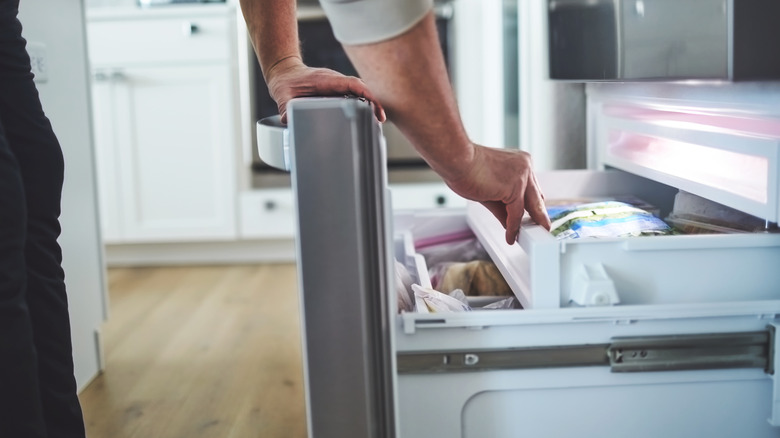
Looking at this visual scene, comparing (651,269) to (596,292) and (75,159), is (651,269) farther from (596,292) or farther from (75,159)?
(75,159)

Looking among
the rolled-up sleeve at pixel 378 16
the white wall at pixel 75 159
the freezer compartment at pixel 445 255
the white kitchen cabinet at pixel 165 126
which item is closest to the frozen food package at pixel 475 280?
the freezer compartment at pixel 445 255

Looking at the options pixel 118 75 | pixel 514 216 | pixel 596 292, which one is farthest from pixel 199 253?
pixel 596 292

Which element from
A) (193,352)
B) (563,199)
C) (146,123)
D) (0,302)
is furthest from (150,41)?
(0,302)

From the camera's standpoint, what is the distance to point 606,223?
1046mm

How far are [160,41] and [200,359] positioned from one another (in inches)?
50.0

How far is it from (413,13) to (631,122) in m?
0.62

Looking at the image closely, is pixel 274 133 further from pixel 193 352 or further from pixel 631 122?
pixel 193 352

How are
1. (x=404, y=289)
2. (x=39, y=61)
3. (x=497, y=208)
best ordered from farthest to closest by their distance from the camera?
(x=39, y=61)
(x=404, y=289)
(x=497, y=208)

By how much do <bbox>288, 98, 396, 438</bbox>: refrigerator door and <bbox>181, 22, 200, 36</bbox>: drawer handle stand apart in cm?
211

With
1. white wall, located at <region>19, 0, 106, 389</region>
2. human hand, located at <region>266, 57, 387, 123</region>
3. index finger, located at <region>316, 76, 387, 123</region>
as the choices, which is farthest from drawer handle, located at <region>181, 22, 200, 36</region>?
index finger, located at <region>316, 76, 387, 123</region>

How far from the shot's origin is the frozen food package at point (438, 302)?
3.16 ft

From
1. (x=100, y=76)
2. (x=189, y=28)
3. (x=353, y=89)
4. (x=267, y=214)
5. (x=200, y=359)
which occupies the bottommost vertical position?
(x=200, y=359)

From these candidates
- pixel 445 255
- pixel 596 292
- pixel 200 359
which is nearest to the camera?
pixel 596 292

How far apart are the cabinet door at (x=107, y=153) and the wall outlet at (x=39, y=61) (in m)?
1.27
